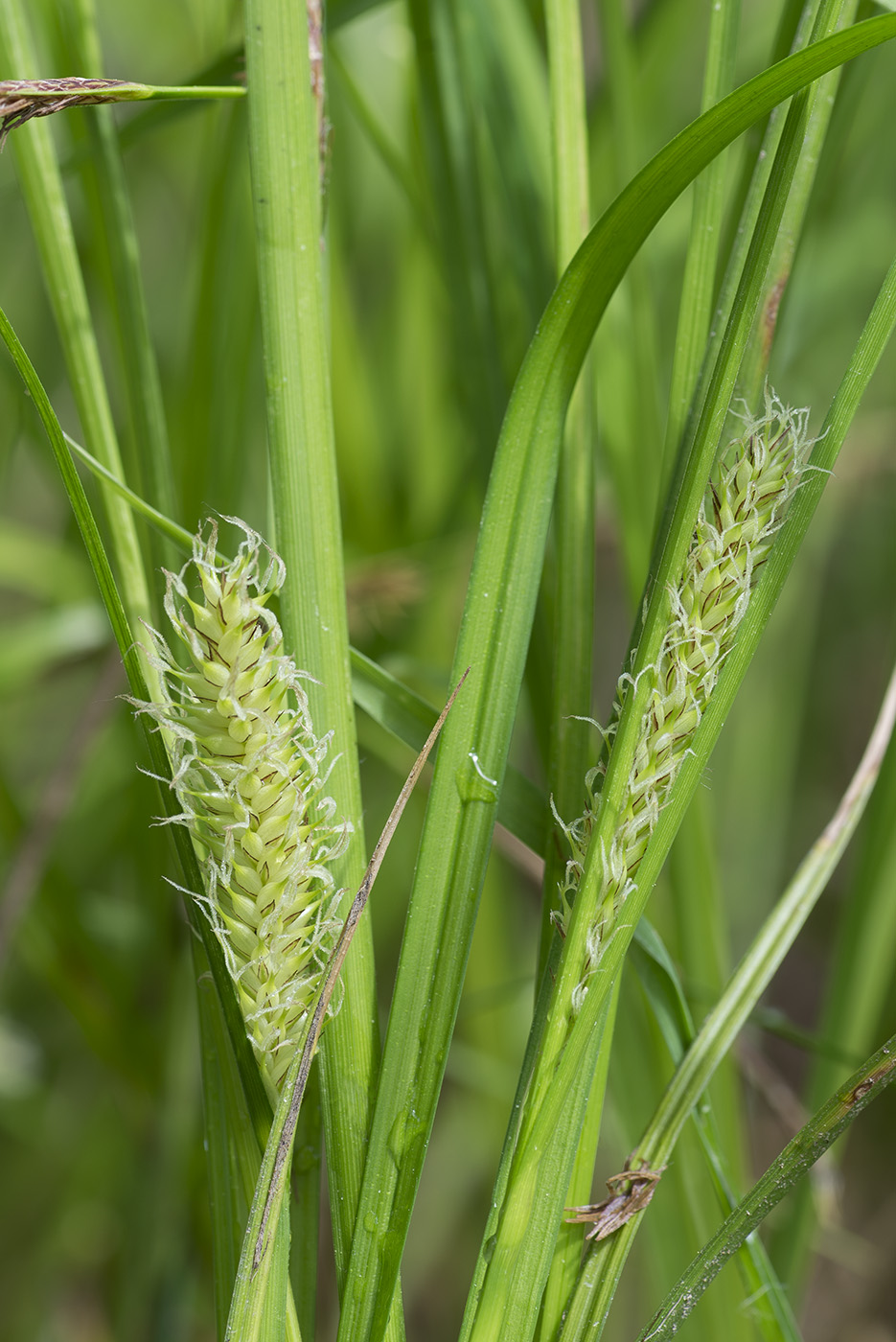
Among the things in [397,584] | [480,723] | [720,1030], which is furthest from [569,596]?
[397,584]

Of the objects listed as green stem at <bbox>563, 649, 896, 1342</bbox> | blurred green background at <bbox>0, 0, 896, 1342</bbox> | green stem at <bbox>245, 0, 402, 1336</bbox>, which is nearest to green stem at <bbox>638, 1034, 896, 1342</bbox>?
green stem at <bbox>563, 649, 896, 1342</bbox>

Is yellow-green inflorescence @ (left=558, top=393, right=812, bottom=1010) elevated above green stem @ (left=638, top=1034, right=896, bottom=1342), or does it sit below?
above

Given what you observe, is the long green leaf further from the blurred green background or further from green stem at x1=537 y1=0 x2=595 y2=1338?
the blurred green background

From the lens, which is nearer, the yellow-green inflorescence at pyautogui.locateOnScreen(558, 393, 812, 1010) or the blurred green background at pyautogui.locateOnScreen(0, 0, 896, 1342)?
the yellow-green inflorescence at pyautogui.locateOnScreen(558, 393, 812, 1010)

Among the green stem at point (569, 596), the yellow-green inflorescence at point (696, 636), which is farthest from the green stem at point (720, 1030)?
the yellow-green inflorescence at point (696, 636)

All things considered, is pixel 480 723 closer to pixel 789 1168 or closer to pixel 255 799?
pixel 255 799

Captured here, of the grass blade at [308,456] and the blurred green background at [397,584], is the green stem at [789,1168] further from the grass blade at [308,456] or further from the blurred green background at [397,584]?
the blurred green background at [397,584]

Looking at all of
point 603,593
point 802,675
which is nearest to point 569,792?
point 802,675
